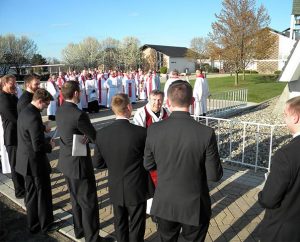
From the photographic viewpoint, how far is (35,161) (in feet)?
14.3

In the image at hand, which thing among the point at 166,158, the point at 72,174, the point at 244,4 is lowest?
the point at 72,174

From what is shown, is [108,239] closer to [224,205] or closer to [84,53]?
[224,205]

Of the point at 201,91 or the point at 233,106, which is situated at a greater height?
the point at 201,91

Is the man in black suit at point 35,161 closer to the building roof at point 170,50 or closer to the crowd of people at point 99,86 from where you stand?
the crowd of people at point 99,86

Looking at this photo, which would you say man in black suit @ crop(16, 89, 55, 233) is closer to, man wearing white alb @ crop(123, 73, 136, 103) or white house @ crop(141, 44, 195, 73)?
man wearing white alb @ crop(123, 73, 136, 103)

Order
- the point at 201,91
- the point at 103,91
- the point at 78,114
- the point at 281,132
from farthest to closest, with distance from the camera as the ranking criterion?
the point at 103,91, the point at 201,91, the point at 281,132, the point at 78,114

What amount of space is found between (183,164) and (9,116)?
13.3 ft

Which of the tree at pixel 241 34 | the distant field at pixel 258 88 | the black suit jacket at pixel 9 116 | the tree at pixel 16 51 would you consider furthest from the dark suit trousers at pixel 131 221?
the tree at pixel 16 51

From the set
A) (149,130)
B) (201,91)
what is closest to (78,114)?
(149,130)

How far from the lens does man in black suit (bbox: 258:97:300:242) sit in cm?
225

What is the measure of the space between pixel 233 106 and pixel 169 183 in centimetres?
1302

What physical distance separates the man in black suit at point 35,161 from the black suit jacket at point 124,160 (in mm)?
1138

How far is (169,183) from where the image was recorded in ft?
9.52

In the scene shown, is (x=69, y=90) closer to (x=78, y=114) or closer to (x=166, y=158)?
(x=78, y=114)
